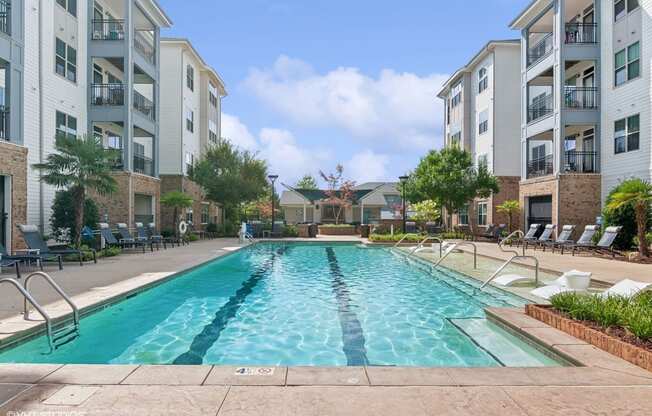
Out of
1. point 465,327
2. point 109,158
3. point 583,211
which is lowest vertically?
point 465,327

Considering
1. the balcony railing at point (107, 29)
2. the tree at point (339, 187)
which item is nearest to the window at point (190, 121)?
the balcony railing at point (107, 29)

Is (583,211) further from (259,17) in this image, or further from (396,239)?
(259,17)

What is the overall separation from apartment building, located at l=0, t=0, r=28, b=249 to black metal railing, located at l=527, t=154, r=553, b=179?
22.5 m

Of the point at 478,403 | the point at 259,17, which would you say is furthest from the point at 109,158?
the point at 478,403

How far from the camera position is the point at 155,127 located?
2417 cm

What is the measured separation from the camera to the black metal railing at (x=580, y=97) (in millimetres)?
20625

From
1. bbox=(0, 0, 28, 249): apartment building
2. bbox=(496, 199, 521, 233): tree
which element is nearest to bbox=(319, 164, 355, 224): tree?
bbox=(496, 199, 521, 233): tree

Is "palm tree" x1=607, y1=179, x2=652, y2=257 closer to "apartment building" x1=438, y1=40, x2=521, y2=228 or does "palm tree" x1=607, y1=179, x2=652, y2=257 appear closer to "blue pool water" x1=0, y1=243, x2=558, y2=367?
"blue pool water" x1=0, y1=243, x2=558, y2=367

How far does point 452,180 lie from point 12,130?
20850 millimetres

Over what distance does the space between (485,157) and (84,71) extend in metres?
24.0

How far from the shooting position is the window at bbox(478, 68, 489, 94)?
99.3 feet

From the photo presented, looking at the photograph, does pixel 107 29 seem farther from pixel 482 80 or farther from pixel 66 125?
pixel 482 80

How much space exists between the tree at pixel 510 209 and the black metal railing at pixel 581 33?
8.49m

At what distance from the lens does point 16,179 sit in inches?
532
